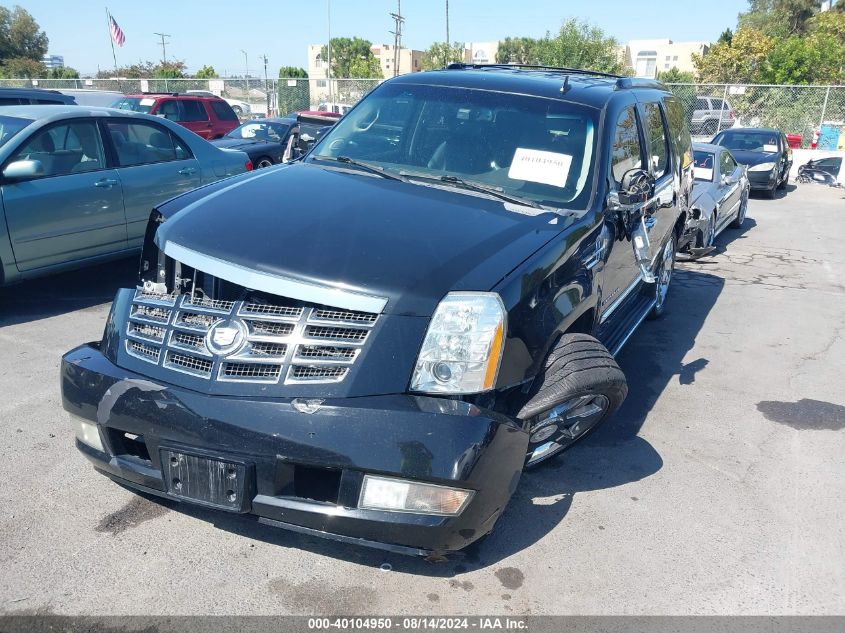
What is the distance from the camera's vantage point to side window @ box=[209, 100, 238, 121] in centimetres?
1816

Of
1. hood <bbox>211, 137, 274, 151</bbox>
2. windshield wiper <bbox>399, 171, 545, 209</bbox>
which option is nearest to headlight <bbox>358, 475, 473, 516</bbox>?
windshield wiper <bbox>399, 171, 545, 209</bbox>

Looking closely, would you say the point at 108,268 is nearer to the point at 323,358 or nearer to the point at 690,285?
the point at 323,358

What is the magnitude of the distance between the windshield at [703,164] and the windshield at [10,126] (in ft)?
25.5

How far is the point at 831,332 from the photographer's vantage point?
6527 millimetres

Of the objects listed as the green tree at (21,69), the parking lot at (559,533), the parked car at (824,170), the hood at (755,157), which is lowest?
the parking lot at (559,533)

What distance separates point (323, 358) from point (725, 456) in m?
2.70

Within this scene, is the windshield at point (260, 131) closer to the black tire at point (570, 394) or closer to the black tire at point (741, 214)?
the black tire at point (741, 214)

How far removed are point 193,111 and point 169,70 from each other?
42.6 meters

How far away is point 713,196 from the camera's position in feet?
31.1

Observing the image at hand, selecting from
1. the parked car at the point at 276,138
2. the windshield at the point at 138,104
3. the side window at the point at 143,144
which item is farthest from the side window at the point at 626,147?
the windshield at the point at 138,104

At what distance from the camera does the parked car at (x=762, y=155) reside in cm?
1539

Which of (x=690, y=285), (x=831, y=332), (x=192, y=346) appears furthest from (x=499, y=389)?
(x=690, y=285)

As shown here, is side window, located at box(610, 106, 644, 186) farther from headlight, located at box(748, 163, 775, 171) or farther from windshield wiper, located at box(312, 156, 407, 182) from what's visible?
headlight, located at box(748, 163, 775, 171)

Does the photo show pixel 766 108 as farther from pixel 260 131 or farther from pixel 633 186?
pixel 633 186
